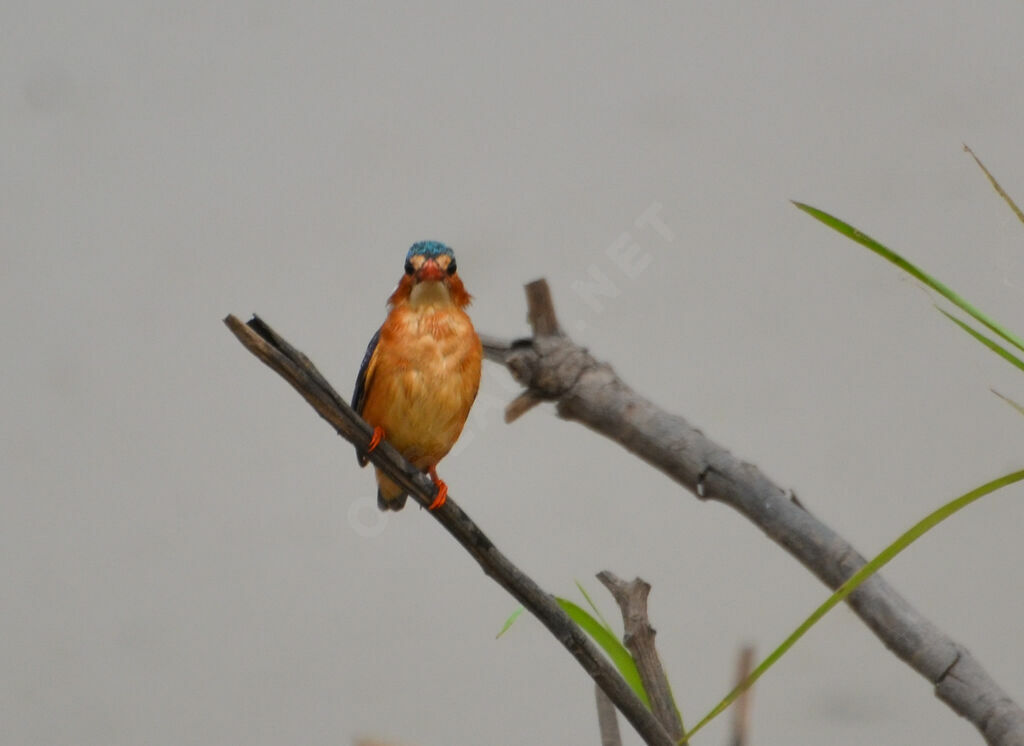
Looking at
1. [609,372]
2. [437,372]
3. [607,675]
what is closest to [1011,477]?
[607,675]

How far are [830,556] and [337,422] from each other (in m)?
0.64

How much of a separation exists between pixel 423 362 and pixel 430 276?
0.08 metres

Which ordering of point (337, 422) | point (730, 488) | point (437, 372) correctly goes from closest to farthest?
1. point (337, 422)
2. point (437, 372)
3. point (730, 488)

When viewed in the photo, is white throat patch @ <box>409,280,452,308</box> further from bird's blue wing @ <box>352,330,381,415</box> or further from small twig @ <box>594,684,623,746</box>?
small twig @ <box>594,684,623,746</box>

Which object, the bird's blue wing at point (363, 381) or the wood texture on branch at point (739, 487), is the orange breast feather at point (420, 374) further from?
the wood texture on branch at point (739, 487)

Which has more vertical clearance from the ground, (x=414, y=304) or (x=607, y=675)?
(x=414, y=304)

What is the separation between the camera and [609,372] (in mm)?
1421

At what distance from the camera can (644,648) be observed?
3.49ft

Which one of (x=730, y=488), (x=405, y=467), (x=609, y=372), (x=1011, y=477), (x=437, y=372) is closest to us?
(x=1011, y=477)

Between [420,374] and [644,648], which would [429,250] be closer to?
[420,374]

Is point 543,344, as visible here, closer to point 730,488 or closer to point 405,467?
point 730,488

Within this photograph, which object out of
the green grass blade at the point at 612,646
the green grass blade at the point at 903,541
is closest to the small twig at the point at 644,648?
the green grass blade at the point at 612,646

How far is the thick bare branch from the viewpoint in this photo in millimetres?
719

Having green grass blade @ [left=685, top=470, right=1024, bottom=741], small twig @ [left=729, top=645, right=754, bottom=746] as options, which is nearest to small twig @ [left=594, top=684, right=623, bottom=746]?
small twig @ [left=729, top=645, right=754, bottom=746]
